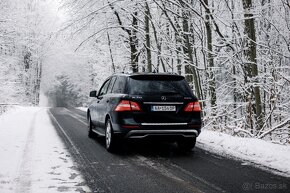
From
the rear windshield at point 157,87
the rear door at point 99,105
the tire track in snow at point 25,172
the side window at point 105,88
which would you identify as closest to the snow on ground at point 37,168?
the tire track in snow at point 25,172

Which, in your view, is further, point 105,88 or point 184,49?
point 184,49

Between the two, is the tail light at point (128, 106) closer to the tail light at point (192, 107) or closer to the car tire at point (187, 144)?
the tail light at point (192, 107)

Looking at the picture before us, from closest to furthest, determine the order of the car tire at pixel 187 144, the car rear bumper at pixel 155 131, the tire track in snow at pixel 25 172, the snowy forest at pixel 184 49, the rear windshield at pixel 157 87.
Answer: the tire track in snow at pixel 25 172, the car rear bumper at pixel 155 131, the rear windshield at pixel 157 87, the car tire at pixel 187 144, the snowy forest at pixel 184 49

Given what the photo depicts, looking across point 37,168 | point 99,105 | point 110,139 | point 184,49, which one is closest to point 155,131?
point 110,139

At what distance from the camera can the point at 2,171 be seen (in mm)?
5473

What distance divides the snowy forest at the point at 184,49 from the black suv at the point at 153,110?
8.14ft

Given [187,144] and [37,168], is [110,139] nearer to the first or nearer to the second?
[187,144]

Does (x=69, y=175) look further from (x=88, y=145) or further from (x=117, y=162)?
(x=88, y=145)

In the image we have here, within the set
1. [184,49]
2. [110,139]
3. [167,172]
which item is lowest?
[167,172]

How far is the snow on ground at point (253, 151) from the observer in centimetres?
586

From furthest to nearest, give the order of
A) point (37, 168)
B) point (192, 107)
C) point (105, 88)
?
point (105, 88) → point (192, 107) → point (37, 168)

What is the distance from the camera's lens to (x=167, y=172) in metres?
5.58

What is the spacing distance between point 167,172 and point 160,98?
180cm

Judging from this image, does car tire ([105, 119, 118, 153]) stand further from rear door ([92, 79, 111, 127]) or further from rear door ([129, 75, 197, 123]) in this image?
rear door ([92, 79, 111, 127])
